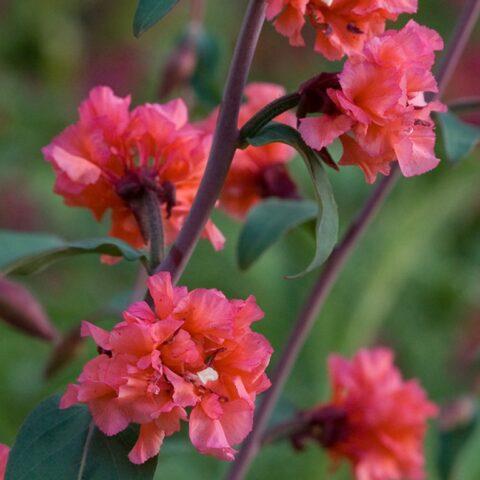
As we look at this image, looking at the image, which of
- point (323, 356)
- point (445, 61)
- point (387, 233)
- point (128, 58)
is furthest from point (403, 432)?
point (128, 58)

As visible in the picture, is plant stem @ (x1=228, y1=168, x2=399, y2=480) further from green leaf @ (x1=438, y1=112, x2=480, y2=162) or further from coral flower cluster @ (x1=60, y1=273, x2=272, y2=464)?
coral flower cluster @ (x1=60, y1=273, x2=272, y2=464)

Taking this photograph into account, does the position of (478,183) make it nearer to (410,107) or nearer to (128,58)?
(128,58)

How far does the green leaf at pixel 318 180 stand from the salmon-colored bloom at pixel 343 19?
0.16 feet

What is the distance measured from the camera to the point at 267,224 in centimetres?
76

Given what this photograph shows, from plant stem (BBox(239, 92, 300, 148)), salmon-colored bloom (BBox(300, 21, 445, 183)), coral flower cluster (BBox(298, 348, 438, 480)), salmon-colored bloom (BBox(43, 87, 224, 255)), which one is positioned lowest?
coral flower cluster (BBox(298, 348, 438, 480))

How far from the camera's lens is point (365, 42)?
1.74 feet

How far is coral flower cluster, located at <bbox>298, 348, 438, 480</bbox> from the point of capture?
0.80 m

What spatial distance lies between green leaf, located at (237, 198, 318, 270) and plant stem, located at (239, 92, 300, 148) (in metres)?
0.20

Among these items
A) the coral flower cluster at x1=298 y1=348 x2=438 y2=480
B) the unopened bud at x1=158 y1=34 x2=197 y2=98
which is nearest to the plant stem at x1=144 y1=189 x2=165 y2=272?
the coral flower cluster at x1=298 y1=348 x2=438 y2=480

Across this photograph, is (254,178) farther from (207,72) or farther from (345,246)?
(207,72)

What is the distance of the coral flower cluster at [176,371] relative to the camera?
488 mm

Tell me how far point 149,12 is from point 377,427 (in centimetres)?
43

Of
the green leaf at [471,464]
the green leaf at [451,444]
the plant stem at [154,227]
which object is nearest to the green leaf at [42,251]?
the plant stem at [154,227]

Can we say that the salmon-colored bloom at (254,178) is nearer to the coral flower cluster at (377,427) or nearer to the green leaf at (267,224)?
the green leaf at (267,224)
